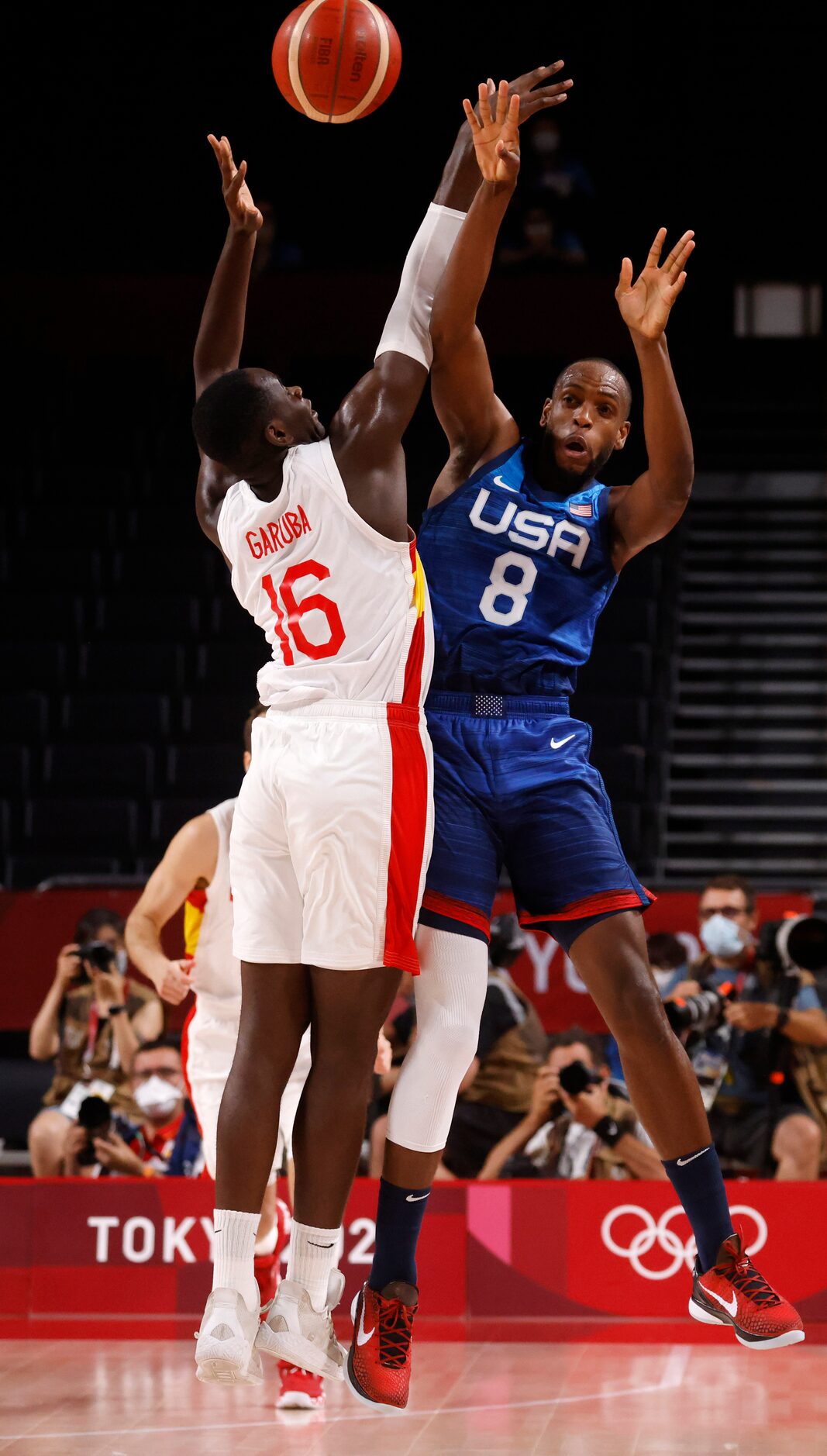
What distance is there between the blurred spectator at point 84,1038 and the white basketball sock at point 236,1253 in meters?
3.68

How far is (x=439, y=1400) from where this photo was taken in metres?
5.34

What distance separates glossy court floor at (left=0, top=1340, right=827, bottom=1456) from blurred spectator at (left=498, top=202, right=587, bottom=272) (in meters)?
9.97

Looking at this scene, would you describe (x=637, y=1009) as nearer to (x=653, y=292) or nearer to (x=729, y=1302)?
(x=729, y=1302)

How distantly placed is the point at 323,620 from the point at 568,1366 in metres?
3.17

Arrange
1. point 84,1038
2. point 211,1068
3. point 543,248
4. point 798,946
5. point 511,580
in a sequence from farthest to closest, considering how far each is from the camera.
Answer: point 543,248 → point 84,1038 → point 798,946 → point 211,1068 → point 511,580

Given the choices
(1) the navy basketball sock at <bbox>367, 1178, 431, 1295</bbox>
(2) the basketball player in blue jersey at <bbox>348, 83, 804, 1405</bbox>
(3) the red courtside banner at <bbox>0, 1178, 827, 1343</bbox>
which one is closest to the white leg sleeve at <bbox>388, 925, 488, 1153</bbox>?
(2) the basketball player in blue jersey at <bbox>348, 83, 804, 1405</bbox>

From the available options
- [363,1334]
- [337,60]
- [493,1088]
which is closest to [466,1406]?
[363,1334]

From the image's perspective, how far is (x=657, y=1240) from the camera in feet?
22.0

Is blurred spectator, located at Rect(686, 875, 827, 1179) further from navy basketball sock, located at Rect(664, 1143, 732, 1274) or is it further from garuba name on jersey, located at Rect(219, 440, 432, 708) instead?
garuba name on jersey, located at Rect(219, 440, 432, 708)

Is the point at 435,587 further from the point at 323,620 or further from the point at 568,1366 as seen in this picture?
the point at 568,1366

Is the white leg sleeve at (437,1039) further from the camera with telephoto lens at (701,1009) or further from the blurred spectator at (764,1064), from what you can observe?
the blurred spectator at (764,1064)

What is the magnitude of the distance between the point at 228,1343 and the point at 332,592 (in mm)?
1672

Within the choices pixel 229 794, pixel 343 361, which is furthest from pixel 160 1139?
pixel 343 361

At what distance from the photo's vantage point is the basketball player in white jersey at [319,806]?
3.93 m
